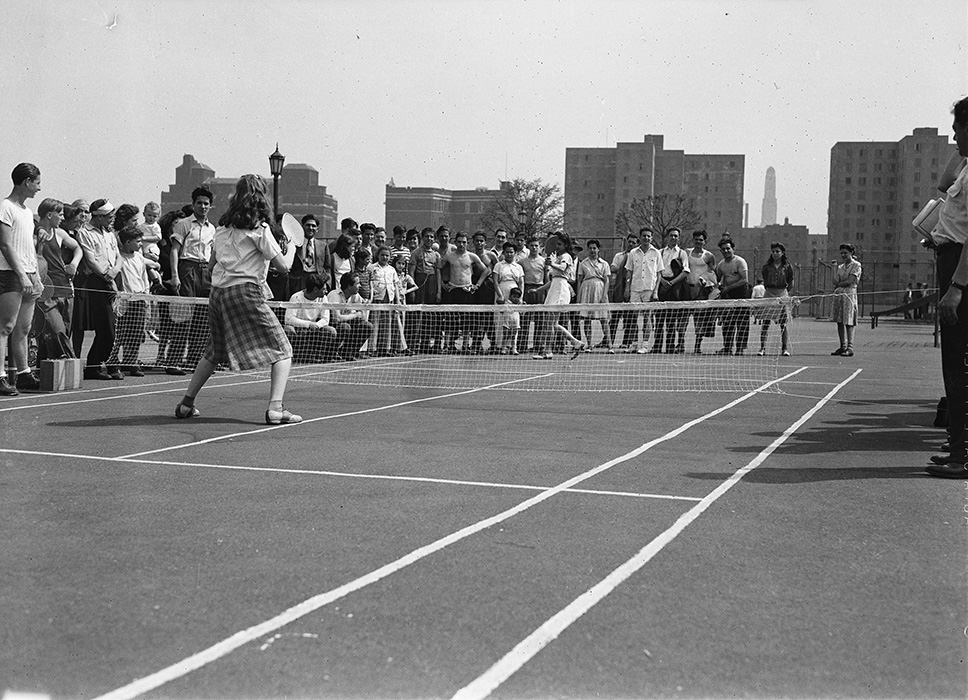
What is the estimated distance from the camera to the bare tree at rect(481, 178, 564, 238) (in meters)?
79.9

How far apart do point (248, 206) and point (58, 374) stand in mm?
3817

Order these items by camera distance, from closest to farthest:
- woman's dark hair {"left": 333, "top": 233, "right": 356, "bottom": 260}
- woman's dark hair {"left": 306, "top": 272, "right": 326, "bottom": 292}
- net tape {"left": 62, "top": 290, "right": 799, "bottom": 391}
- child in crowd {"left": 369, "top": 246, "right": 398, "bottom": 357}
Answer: net tape {"left": 62, "top": 290, "right": 799, "bottom": 391}
woman's dark hair {"left": 306, "top": 272, "right": 326, "bottom": 292}
child in crowd {"left": 369, "top": 246, "right": 398, "bottom": 357}
woman's dark hair {"left": 333, "top": 233, "right": 356, "bottom": 260}

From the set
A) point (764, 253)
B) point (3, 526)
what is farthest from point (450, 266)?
point (764, 253)

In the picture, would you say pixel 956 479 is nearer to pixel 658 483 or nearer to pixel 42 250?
pixel 658 483

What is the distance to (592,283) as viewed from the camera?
19.7 metres

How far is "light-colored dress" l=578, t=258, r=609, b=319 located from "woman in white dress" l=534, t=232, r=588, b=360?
0.80 feet

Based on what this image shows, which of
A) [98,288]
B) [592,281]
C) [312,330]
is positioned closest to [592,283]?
[592,281]

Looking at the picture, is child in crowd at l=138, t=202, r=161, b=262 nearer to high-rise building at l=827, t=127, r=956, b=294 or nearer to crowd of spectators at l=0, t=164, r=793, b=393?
crowd of spectators at l=0, t=164, r=793, b=393

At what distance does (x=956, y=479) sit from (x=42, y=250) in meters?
9.91

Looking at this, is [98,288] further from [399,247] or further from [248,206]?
[399,247]

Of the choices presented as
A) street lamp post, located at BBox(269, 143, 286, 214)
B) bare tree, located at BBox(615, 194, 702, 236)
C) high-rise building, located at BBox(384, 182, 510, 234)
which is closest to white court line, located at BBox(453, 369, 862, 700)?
street lamp post, located at BBox(269, 143, 286, 214)

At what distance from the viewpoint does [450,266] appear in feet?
63.4

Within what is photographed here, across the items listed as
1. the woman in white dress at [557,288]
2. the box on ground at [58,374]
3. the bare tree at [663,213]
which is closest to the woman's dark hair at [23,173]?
the box on ground at [58,374]

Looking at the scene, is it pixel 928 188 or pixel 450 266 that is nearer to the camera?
pixel 450 266
